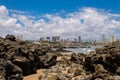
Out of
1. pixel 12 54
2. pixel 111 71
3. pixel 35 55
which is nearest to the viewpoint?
pixel 111 71

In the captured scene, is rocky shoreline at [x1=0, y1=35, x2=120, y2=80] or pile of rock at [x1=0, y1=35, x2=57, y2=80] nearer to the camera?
rocky shoreline at [x1=0, y1=35, x2=120, y2=80]

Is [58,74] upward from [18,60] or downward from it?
downward

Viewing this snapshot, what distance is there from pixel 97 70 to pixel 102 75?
1.17 metres

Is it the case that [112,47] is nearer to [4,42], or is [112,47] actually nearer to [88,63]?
[88,63]

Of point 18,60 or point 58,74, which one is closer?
point 58,74

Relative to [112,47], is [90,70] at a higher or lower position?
lower

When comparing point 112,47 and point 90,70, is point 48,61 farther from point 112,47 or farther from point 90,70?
point 112,47

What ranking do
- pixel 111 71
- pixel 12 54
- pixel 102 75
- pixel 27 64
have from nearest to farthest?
pixel 102 75 < pixel 111 71 < pixel 12 54 < pixel 27 64

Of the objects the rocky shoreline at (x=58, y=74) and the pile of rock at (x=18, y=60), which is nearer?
the rocky shoreline at (x=58, y=74)

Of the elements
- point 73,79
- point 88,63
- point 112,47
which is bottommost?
point 73,79

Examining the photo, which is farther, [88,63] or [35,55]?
[35,55]

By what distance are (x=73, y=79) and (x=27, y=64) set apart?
23.6 ft

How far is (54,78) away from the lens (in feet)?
84.1

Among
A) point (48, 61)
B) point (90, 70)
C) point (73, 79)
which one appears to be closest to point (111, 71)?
point (90, 70)
